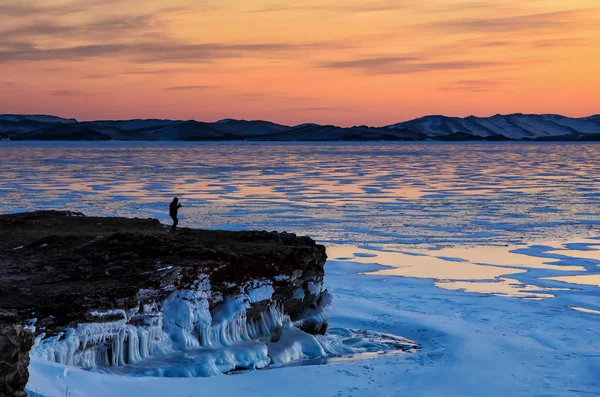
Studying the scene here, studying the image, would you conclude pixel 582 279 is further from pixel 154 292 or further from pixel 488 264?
pixel 154 292

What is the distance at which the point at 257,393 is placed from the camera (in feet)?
28.6

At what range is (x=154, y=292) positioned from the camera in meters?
9.63

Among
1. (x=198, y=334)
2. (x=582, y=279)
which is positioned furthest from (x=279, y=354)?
(x=582, y=279)

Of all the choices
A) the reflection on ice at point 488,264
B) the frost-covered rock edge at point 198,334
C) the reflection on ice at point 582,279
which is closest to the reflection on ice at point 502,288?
the reflection on ice at point 488,264

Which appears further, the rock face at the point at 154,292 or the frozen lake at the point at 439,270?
the frozen lake at the point at 439,270

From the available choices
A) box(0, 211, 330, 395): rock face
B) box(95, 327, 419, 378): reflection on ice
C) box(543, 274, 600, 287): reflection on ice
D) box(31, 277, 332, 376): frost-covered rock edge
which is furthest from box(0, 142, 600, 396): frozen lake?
box(0, 211, 330, 395): rock face

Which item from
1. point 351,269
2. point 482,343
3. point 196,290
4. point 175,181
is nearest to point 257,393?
point 196,290

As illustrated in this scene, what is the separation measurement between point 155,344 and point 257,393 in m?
1.47

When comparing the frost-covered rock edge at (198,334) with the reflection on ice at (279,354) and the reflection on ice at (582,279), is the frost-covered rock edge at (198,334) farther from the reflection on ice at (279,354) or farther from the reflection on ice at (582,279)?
the reflection on ice at (582,279)

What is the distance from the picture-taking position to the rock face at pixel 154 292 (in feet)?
29.0

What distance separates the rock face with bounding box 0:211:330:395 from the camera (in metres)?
8.84

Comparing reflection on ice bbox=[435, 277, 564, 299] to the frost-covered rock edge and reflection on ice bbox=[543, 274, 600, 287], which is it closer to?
reflection on ice bbox=[543, 274, 600, 287]

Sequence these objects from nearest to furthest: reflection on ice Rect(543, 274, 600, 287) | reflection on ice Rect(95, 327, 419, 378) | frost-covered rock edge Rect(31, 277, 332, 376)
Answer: frost-covered rock edge Rect(31, 277, 332, 376)
reflection on ice Rect(95, 327, 419, 378)
reflection on ice Rect(543, 274, 600, 287)

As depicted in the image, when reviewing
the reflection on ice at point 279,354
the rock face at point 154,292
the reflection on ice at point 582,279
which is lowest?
the reflection on ice at point 279,354
